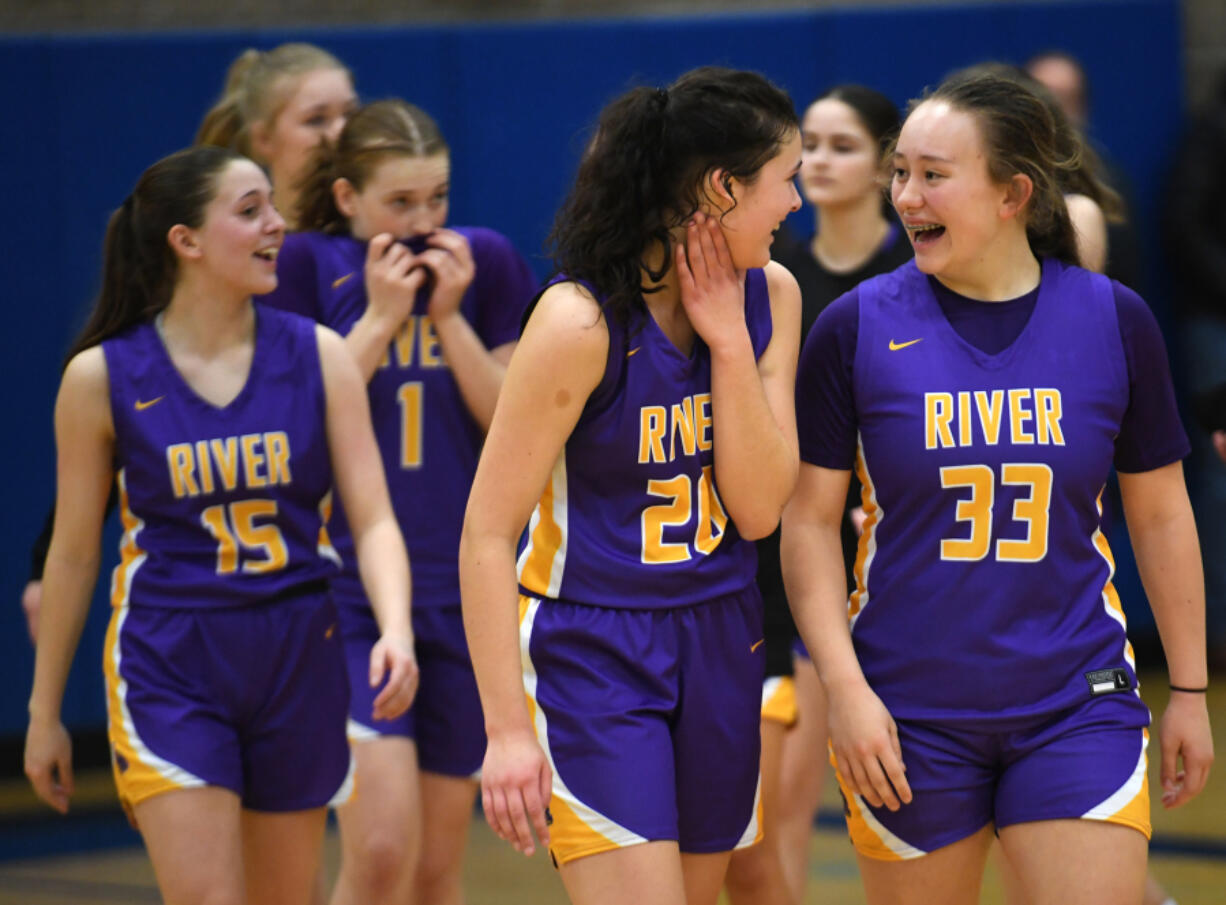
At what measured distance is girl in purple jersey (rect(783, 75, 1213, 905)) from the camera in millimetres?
2789

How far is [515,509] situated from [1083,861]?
100 centimetres

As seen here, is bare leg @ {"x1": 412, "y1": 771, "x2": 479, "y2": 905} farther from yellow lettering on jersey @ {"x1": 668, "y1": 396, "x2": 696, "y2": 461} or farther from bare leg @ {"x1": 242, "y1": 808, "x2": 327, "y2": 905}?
yellow lettering on jersey @ {"x1": 668, "y1": 396, "x2": 696, "y2": 461}

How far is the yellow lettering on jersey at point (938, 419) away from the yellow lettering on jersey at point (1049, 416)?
0.14m

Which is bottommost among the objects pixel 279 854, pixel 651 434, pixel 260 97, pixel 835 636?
pixel 279 854

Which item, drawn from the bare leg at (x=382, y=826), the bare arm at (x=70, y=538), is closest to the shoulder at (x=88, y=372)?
the bare arm at (x=70, y=538)

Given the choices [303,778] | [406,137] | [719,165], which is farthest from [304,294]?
[719,165]

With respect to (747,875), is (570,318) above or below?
above

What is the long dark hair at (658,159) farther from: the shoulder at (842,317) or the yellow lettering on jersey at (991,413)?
the yellow lettering on jersey at (991,413)

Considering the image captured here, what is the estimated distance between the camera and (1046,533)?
2816 millimetres

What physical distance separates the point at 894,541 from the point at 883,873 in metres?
0.53

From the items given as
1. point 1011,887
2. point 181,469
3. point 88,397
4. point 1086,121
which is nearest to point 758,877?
point 1011,887

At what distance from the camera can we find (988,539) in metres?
2.82

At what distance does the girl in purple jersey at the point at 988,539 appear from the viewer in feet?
9.15

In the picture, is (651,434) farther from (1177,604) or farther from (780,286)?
(1177,604)
